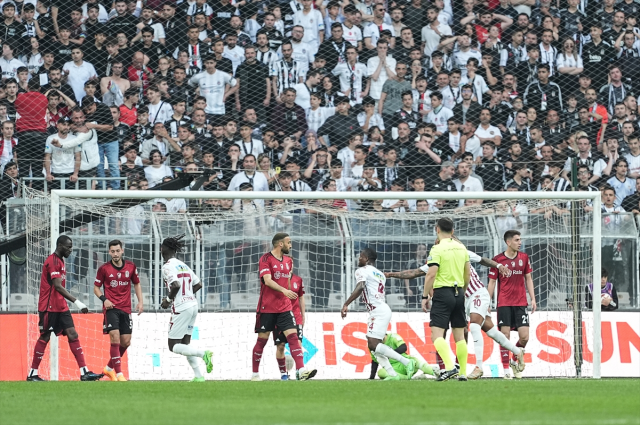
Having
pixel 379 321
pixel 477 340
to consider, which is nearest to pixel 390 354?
pixel 379 321

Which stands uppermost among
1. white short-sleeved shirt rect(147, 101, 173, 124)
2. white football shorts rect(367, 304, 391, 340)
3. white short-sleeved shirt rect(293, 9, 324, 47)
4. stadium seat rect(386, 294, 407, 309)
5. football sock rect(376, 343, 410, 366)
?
white short-sleeved shirt rect(293, 9, 324, 47)

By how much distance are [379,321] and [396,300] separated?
2.93 meters

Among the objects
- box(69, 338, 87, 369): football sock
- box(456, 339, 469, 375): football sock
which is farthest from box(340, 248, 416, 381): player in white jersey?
box(69, 338, 87, 369): football sock

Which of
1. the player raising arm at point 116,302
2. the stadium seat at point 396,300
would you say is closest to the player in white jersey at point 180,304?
the player raising arm at point 116,302

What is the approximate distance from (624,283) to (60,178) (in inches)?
345

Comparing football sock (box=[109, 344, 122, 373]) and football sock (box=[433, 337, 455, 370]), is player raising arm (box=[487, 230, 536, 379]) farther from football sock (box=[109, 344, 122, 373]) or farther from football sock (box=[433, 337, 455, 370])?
football sock (box=[109, 344, 122, 373])

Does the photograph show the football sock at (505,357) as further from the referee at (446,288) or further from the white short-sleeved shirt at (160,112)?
the white short-sleeved shirt at (160,112)

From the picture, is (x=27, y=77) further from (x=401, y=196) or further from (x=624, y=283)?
(x=624, y=283)

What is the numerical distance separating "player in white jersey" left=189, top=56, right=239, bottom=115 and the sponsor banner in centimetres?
514

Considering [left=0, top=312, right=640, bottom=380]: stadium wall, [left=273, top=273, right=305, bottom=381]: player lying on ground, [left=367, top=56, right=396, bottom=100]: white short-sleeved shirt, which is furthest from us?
[left=367, top=56, right=396, bottom=100]: white short-sleeved shirt

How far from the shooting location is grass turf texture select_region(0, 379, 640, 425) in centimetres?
812

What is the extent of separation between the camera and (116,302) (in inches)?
562

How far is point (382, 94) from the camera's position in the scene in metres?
20.7

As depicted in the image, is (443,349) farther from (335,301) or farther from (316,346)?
(316,346)
